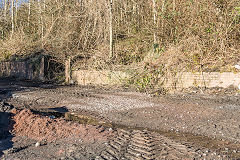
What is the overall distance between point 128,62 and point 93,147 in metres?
9.74

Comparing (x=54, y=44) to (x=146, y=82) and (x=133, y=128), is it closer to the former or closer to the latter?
(x=146, y=82)

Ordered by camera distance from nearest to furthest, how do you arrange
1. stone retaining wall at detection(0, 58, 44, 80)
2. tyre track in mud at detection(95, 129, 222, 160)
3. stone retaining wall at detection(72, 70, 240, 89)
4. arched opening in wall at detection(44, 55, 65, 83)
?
tyre track in mud at detection(95, 129, 222, 160) < stone retaining wall at detection(72, 70, 240, 89) < arched opening in wall at detection(44, 55, 65, 83) < stone retaining wall at detection(0, 58, 44, 80)

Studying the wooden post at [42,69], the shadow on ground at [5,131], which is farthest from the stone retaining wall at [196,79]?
the shadow on ground at [5,131]

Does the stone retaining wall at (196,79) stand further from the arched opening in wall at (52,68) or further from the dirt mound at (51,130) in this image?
the dirt mound at (51,130)

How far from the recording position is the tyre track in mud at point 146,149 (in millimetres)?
3738

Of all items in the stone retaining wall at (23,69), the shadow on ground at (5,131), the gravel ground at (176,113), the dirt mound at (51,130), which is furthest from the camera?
the stone retaining wall at (23,69)

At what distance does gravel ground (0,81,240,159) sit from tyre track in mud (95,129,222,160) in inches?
1.8

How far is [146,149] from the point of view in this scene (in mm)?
4051

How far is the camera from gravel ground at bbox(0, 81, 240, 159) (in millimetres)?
4566

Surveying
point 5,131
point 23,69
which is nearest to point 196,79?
point 5,131

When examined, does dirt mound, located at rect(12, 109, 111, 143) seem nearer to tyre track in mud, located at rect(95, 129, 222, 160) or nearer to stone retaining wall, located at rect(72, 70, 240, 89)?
tyre track in mud, located at rect(95, 129, 222, 160)

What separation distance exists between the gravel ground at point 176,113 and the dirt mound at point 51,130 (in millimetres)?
445

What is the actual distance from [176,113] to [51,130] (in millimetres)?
3415

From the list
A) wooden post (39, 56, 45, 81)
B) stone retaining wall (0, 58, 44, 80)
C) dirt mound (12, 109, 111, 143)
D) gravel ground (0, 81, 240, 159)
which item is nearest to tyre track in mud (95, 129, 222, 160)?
gravel ground (0, 81, 240, 159)
